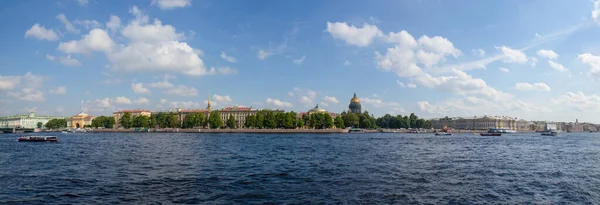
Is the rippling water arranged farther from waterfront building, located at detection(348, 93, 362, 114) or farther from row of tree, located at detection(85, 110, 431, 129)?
waterfront building, located at detection(348, 93, 362, 114)

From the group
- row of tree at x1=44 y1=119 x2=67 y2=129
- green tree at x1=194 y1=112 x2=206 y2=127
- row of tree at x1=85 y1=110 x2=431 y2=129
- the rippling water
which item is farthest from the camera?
row of tree at x1=44 y1=119 x2=67 y2=129

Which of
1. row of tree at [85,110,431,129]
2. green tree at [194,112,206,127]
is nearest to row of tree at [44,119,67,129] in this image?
row of tree at [85,110,431,129]

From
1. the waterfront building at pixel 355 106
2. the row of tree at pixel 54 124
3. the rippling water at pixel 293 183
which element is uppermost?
the waterfront building at pixel 355 106

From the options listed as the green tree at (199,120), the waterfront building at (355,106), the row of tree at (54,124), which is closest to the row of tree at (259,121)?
the green tree at (199,120)

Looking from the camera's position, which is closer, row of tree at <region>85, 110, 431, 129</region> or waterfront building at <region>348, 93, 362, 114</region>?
row of tree at <region>85, 110, 431, 129</region>

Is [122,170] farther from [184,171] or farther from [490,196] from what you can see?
[490,196]

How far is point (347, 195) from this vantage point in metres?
16.7

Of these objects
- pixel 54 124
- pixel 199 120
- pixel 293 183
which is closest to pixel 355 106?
pixel 199 120

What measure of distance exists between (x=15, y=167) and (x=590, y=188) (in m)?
32.1

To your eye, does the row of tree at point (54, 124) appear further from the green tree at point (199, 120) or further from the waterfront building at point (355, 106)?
the waterfront building at point (355, 106)

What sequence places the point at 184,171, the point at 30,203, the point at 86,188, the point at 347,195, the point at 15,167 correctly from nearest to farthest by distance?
the point at 30,203
the point at 347,195
the point at 86,188
the point at 184,171
the point at 15,167

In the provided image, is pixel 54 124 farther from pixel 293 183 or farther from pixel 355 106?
pixel 293 183

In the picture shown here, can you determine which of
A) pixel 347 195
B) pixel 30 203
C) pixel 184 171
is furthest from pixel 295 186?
pixel 30 203

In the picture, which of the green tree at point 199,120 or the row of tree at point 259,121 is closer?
the row of tree at point 259,121
